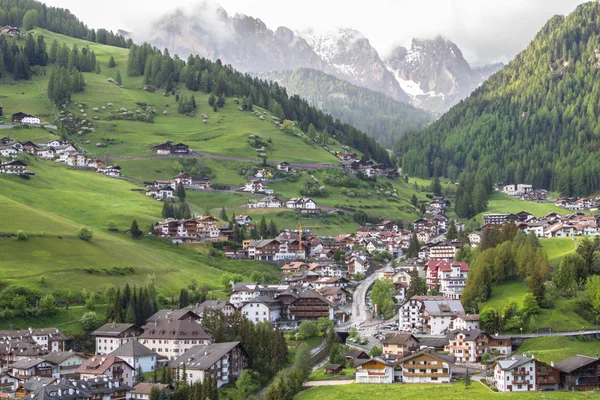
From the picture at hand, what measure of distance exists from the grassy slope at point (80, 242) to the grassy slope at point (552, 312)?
1644 inches

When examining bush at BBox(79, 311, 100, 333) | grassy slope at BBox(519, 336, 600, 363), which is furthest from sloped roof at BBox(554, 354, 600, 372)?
bush at BBox(79, 311, 100, 333)

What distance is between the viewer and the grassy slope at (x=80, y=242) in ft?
352

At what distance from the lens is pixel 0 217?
11881 cm

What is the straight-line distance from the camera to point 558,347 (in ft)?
291

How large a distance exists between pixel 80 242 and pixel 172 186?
186 feet

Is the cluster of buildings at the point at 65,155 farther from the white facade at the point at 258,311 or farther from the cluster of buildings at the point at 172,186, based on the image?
the white facade at the point at 258,311

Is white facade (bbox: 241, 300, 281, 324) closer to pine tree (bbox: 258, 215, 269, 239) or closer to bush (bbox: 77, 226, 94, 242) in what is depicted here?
bush (bbox: 77, 226, 94, 242)

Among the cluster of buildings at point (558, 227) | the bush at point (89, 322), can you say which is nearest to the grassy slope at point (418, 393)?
the bush at point (89, 322)

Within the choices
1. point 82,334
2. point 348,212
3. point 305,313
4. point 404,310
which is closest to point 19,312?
point 82,334

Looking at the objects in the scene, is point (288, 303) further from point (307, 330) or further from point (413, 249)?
point (413, 249)

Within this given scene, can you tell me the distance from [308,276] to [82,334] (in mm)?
45913

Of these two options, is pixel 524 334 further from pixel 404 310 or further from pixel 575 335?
pixel 404 310

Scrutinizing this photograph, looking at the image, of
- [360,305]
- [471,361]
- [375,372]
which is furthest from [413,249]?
[375,372]

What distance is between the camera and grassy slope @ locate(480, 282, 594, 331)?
9394cm
